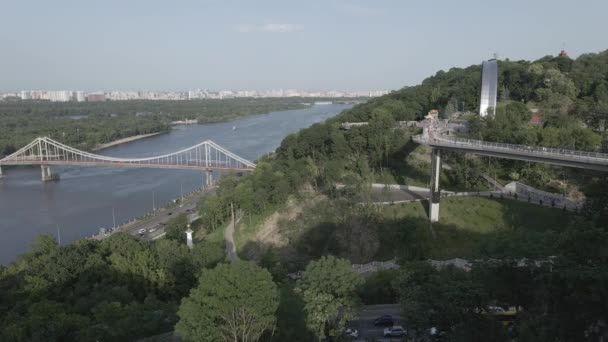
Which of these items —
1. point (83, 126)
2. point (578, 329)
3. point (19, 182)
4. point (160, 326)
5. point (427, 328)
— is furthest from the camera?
point (83, 126)

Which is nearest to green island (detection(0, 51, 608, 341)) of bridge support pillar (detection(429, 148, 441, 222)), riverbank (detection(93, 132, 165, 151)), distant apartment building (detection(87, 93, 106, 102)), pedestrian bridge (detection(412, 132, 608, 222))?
bridge support pillar (detection(429, 148, 441, 222))

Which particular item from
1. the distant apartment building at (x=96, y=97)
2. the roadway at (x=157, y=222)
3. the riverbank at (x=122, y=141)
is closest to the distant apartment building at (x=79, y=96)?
the distant apartment building at (x=96, y=97)

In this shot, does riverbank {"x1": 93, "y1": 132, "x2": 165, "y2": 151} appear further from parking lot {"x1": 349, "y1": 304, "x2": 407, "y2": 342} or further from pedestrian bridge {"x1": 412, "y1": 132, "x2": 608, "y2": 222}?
parking lot {"x1": 349, "y1": 304, "x2": 407, "y2": 342}

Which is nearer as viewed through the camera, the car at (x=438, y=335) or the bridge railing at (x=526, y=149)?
the car at (x=438, y=335)

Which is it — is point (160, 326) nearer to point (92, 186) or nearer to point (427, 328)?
point (427, 328)

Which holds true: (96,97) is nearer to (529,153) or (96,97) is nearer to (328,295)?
(529,153)

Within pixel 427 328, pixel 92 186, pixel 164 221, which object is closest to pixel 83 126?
pixel 92 186

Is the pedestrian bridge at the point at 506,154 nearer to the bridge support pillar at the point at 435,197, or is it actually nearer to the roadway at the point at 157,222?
the bridge support pillar at the point at 435,197
